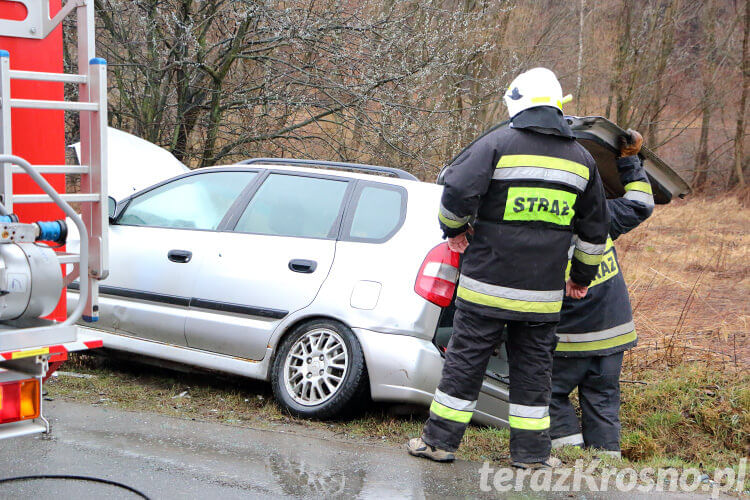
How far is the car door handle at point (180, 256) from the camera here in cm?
544

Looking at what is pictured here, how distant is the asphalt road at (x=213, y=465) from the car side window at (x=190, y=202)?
1.55m

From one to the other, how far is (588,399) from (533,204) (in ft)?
5.15

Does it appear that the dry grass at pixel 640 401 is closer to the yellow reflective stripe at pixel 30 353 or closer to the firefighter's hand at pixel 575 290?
the firefighter's hand at pixel 575 290

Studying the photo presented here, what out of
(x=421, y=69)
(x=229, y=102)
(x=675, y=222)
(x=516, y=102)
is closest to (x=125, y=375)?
(x=516, y=102)

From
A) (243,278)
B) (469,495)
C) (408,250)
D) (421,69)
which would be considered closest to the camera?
(469,495)

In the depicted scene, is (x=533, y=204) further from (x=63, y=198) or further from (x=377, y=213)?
(x=63, y=198)

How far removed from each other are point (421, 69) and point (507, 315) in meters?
7.23

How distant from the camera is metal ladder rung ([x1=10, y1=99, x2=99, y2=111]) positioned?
320 centimetres

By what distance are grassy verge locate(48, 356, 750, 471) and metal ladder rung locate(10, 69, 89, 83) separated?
233 centimetres

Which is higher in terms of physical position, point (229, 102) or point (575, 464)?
point (229, 102)

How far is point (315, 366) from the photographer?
485 cm

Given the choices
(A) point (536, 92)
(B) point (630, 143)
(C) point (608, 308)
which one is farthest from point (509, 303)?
(B) point (630, 143)

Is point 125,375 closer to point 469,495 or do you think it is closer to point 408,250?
point 408,250

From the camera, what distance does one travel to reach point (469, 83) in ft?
43.2
